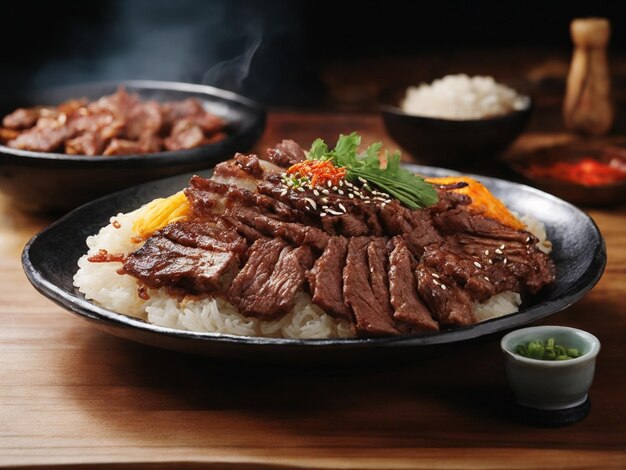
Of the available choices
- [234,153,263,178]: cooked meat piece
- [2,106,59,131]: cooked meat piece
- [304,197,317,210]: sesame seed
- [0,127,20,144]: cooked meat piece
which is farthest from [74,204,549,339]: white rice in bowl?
[2,106,59,131]: cooked meat piece

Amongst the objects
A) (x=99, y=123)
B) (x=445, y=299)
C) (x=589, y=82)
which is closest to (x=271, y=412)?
(x=445, y=299)

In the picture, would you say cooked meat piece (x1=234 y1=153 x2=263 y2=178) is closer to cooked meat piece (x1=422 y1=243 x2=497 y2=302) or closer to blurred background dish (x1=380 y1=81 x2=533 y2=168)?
cooked meat piece (x1=422 y1=243 x2=497 y2=302)

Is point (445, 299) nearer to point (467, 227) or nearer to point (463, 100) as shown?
point (467, 227)

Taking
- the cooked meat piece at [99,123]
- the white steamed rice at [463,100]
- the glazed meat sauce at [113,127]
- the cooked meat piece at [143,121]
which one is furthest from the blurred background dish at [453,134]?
the cooked meat piece at [99,123]

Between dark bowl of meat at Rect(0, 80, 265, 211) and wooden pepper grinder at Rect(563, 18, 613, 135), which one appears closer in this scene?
dark bowl of meat at Rect(0, 80, 265, 211)

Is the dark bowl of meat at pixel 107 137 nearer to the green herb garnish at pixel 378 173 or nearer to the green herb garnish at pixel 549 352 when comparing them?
the green herb garnish at pixel 378 173

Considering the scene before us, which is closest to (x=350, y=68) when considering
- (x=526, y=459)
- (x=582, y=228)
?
(x=582, y=228)
